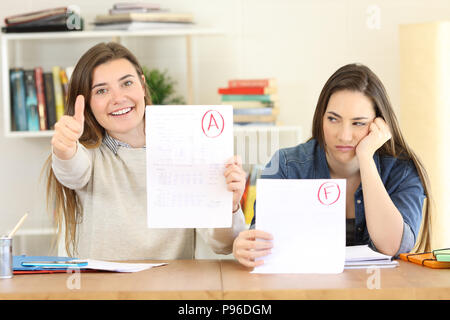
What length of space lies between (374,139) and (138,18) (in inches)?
60.9

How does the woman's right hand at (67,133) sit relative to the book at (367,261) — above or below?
above

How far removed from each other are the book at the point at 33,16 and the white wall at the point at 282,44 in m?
0.25

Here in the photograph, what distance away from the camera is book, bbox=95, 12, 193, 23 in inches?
110

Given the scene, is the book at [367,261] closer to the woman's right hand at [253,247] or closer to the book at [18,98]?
the woman's right hand at [253,247]

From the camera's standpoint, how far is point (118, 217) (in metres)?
1.75

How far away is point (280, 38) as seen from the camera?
311cm

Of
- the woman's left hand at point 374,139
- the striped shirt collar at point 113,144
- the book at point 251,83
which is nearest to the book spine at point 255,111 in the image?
the book at point 251,83

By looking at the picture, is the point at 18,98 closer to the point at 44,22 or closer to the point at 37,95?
the point at 37,95

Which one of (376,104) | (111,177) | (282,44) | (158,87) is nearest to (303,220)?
(376,104)

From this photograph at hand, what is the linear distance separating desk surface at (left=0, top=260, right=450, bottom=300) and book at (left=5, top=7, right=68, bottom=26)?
5.96 feet

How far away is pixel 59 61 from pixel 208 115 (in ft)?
6.35

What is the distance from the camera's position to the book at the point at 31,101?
2.85 metres
